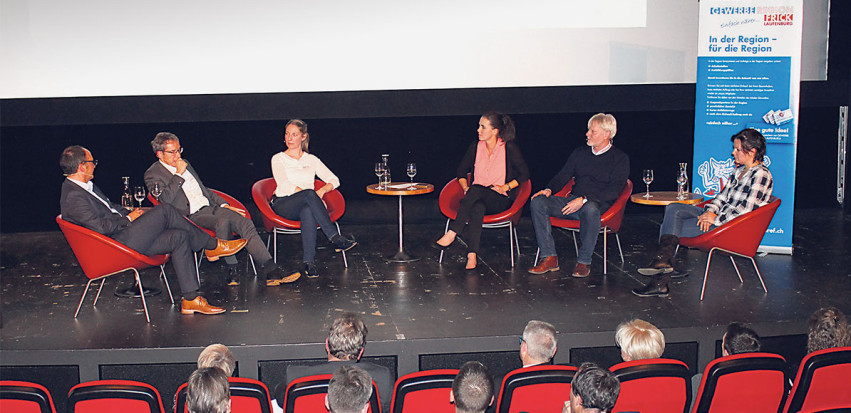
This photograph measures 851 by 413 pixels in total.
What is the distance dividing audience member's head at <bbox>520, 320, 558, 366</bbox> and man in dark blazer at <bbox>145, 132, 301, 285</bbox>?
7.84 ft

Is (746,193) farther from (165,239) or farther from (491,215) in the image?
(165,239)

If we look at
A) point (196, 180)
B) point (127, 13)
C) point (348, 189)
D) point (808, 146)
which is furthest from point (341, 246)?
point (808, 146)

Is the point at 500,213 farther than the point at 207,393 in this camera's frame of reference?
Yes

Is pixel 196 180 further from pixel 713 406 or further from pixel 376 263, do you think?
pixel 713 406

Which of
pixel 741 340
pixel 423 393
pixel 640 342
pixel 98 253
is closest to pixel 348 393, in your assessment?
pixel 423 393

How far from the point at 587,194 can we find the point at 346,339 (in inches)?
107

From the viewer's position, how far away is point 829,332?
134 inches

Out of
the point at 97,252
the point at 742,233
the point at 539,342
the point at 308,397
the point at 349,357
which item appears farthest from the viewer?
the point at 742,233

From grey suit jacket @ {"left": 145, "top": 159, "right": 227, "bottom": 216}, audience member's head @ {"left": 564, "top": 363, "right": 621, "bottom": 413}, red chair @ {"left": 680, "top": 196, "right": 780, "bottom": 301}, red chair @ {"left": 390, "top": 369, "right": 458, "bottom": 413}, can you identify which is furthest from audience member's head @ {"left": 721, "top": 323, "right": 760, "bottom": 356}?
grey suit jacket @ {"left": 145, "top": 159, "right": 227, "bottom": 216}

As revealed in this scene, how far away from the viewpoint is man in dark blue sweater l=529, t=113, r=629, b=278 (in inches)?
214

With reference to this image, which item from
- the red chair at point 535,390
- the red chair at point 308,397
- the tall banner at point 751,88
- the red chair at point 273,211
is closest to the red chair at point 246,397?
the red chair at point 308,397

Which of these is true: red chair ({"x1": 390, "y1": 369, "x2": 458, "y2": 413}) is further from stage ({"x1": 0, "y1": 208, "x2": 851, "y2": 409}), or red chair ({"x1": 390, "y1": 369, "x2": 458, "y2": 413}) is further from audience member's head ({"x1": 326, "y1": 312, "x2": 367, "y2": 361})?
stage ({"x1": 0, "y1": 208, "x2": 851, "y2": 409})

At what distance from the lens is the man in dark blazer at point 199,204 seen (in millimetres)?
5098

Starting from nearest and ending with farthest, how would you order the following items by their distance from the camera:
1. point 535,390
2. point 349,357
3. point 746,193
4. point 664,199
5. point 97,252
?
point 535,390 < point 349,357 < point 97,252 < point 746,193 < point 664,199
